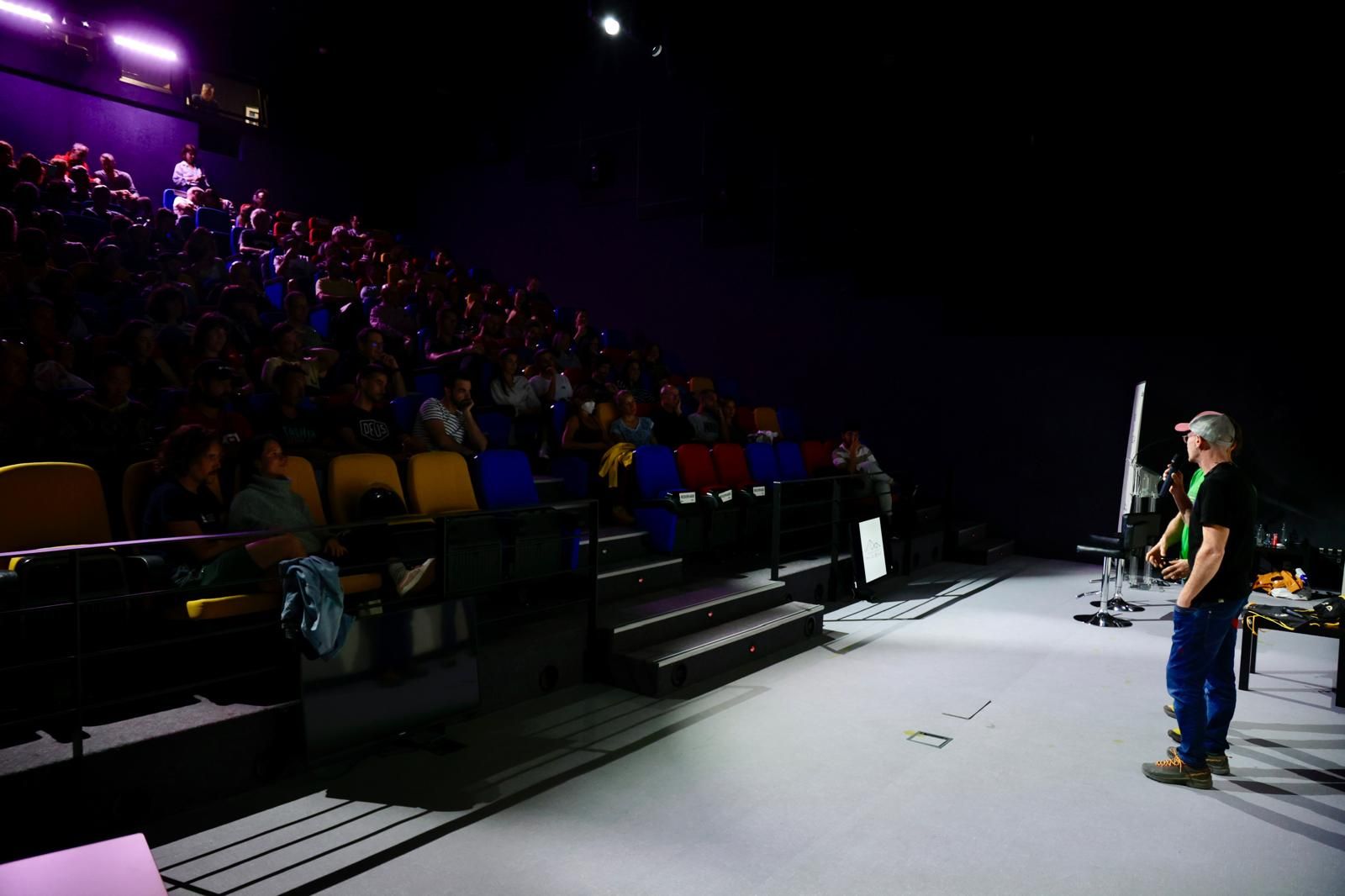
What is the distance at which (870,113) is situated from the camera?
8570 millimetres

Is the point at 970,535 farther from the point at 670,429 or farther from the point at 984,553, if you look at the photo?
the point at 670,429

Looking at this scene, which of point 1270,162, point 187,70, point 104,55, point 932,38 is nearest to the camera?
point 1270,162

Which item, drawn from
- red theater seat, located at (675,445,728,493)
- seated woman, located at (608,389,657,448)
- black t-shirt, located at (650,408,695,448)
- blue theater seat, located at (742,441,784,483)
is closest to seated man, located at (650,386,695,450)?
black t-shirt, located at (650,408,695,448)

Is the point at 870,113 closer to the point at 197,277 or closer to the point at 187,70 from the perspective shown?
the point at 197,277

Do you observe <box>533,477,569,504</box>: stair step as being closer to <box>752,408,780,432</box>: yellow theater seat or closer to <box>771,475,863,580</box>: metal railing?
<box>771,475,863,580</box>: metal railing

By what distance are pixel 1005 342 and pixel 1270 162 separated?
102 inches

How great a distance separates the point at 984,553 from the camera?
25.8 feet

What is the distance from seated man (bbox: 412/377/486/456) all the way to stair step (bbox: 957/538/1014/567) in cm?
503

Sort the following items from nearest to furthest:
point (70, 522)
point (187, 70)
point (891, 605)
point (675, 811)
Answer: point (675, 811)
point (70, 522)
point (891, 605)
point (187, 70)

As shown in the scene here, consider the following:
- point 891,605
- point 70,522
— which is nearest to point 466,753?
point 70,522

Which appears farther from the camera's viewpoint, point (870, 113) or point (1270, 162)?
point (870, 113)

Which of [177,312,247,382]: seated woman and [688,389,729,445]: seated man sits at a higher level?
[177,312,247,382]: seated woman

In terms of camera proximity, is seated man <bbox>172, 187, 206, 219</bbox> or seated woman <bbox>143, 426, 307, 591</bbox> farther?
seated man <bbox>172, 187, 206, 219</bbox>

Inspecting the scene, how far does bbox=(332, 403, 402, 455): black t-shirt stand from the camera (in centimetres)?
459
